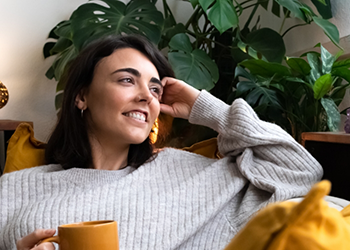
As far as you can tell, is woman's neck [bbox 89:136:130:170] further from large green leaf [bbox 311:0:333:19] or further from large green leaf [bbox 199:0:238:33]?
large green leaf [bbox 311:0:333:19]

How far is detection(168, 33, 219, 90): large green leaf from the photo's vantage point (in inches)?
63.0

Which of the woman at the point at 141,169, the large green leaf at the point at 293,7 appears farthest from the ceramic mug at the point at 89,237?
the large green leaf at the point at 293,7

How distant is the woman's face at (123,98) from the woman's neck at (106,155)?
0.9 inches

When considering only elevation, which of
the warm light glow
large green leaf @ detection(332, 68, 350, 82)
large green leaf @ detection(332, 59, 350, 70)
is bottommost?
the warm light glow

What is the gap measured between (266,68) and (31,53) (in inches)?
55.9

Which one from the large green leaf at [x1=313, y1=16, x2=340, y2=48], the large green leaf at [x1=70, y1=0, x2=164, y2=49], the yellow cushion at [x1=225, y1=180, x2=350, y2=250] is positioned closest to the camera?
the yellow cushion at [x1=225, y1=180, x2=350, y2=250]

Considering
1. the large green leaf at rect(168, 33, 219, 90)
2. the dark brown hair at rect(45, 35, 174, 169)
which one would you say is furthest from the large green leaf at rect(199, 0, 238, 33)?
the dark brown hair at rect(45, 35, 174, 169)

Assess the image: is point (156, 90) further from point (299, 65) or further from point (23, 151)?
point (299, 65)

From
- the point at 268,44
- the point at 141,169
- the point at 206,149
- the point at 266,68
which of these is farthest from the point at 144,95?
the point at 268,44

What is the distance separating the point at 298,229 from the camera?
26 cm

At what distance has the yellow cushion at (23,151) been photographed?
1.27 meters

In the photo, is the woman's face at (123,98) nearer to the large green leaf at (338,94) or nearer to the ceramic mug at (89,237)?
the ceramic mug at (89,237)

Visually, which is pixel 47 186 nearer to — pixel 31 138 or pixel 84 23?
pixel 31 138

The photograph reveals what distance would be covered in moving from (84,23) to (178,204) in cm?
108
